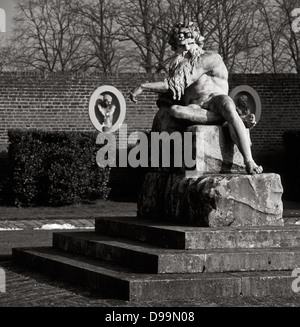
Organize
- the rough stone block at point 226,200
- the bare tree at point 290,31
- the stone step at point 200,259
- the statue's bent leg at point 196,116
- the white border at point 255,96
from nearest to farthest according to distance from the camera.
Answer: the stone step at point 200,259
the rough stone block at point 226,200
the statue's bent leg at point 196,116
the white border at point 255,96
the bare tree at point 290,31

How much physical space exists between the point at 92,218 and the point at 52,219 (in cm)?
68

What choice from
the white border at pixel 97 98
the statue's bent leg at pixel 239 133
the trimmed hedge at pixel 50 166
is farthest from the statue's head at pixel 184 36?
the white border at pixel 97 98

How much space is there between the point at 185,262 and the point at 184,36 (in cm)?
265

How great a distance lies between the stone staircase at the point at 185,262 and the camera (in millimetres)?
6164

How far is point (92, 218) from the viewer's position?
14.7m

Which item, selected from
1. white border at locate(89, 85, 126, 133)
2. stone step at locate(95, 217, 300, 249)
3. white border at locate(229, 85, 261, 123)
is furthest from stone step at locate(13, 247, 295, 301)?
white border at locate(229, 85, 261, 123)

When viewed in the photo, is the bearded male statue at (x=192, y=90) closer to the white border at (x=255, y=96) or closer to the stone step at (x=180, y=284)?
the stone step at (x=180, y=284)

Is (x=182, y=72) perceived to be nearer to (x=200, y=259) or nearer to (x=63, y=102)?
(x=200, y=259)

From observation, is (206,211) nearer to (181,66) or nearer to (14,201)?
(181,66)

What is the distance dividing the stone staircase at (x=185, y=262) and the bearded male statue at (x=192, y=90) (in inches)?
39.8

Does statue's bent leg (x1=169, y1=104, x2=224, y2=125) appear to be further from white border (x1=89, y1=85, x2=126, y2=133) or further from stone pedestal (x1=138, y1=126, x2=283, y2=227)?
white border (x1=89, y1=85, x2=126, y2=133)

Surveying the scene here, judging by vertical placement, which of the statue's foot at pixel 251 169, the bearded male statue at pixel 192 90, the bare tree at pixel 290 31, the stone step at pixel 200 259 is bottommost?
the stone step at pixel 200 259

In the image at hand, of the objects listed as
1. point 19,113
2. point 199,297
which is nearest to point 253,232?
point 199,297

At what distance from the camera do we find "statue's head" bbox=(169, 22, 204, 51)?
8.20 metres
